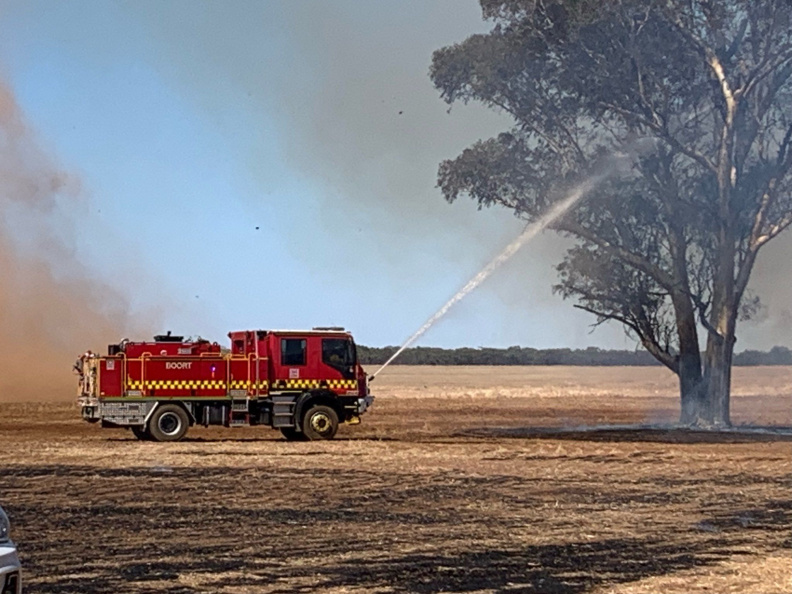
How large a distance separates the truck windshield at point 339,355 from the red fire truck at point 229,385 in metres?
0.03

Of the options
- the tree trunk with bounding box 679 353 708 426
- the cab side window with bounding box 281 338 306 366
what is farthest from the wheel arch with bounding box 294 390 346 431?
the tree trunk with bounding box 679 353 708 426

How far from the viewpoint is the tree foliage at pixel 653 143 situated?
3922cm

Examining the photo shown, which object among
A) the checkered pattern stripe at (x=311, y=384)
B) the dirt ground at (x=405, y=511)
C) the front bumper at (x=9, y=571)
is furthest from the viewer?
the checkered pattern stripe at (x=311, y=384)

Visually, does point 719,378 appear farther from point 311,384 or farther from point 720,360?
point 311,384

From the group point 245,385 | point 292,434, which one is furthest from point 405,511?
point 292,434

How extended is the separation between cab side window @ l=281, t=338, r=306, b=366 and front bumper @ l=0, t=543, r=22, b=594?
26.2 meters

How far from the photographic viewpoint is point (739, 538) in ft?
53.3

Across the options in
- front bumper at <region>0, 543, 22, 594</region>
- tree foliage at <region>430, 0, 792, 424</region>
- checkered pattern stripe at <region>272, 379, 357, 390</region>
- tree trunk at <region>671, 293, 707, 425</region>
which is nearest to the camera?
front bumper at <region>0, 543, 22, 594</region>

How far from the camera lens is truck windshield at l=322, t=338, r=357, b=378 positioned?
1393 inches

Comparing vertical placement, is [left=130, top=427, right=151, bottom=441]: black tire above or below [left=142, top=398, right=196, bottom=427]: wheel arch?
below

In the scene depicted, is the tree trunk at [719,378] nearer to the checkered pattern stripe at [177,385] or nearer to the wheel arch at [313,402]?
the wheel arch at [313,402]

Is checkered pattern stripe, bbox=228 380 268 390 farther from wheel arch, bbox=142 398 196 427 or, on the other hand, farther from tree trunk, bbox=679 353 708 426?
tree trunk, bbox=679 353 708 426

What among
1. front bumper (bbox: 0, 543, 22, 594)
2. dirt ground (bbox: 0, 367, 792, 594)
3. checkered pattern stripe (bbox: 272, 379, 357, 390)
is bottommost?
dirt ground (bbox: 0, 367, 792, 594)

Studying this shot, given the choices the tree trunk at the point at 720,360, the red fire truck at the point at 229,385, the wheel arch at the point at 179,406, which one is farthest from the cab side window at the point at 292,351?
the tree trunk at the point at 720,360
